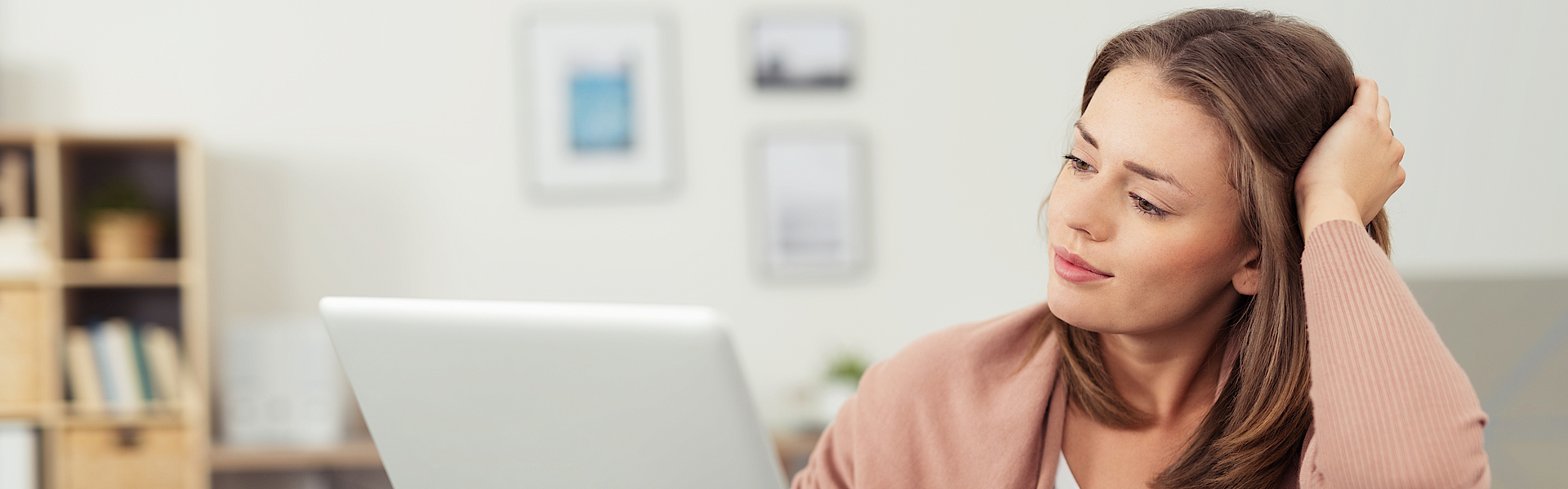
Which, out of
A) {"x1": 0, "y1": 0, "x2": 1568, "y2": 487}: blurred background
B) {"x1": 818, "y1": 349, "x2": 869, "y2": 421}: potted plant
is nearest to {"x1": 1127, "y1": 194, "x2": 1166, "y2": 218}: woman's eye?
{"x1": 818, "y1": 349, "x2": 869, "y2": 421}: potted plant

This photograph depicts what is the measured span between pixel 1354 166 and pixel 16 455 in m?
2.79

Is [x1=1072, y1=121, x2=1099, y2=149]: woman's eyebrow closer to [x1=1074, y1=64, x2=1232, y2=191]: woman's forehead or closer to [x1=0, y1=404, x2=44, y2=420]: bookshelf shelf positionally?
[x1=1074, y1=64, x2=1232, y2=191]: woman's forehead

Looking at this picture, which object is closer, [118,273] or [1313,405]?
[1313,405]

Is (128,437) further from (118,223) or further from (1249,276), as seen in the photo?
(1249,276)

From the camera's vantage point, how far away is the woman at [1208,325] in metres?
0.69

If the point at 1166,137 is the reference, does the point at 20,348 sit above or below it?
below

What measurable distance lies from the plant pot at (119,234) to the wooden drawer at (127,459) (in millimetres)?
424

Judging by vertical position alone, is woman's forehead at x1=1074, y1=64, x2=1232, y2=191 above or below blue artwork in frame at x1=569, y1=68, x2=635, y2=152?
below

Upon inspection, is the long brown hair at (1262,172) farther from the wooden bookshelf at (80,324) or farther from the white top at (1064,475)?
the wooden bookshelf at (80,324)

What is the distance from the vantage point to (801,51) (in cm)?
281

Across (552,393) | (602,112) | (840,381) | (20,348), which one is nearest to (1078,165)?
(552,393)

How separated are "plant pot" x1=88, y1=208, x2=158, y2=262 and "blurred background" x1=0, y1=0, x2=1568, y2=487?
22 cm

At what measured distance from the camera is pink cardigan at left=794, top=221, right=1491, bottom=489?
668mm

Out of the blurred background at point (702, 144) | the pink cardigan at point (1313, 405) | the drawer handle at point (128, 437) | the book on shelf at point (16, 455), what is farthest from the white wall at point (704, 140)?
the pink cardigan at point (1313, 405)
